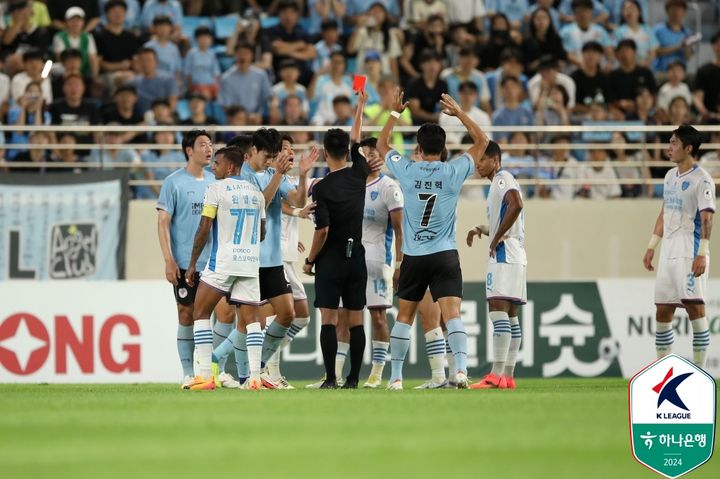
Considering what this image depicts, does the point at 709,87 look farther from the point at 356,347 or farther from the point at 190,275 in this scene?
the point at 190,275

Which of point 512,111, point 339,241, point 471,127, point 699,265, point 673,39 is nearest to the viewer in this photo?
point 471,127

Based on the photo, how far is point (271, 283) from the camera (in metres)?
13.9

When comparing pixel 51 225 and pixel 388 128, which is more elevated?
pixel 388 128

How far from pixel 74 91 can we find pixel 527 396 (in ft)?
37.0

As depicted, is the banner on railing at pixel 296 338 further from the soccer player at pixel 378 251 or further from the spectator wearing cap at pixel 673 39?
the spectator wearing cap at pixel 673 39

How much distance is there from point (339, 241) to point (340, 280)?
408 mm

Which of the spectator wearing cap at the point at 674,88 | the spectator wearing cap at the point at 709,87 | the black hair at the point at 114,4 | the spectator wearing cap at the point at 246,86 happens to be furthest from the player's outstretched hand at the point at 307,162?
the spectator wearing cap at the point at 709,87

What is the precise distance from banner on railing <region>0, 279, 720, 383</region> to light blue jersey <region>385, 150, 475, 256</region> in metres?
5.47

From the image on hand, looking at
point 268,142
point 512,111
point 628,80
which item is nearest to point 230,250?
point 268,142

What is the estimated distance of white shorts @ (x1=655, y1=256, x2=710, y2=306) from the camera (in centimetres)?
1504

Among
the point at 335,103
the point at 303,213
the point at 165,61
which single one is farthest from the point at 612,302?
the point at 165,61

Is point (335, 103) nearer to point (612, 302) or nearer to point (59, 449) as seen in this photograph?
point (612, 302)

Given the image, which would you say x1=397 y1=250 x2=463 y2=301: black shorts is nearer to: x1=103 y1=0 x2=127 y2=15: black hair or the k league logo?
the k league logo

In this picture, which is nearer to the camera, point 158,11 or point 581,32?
point 158,11
